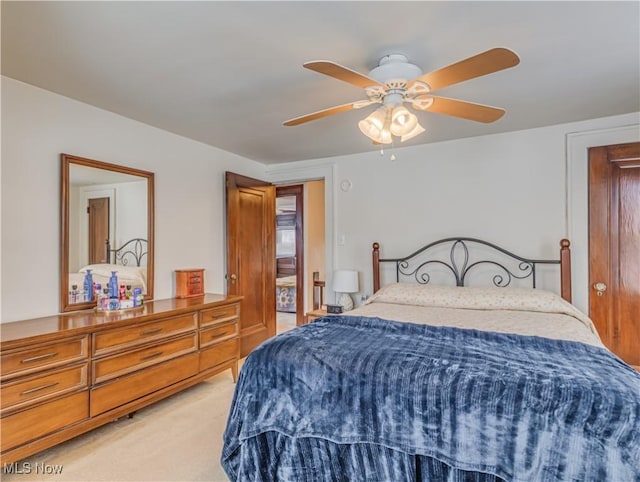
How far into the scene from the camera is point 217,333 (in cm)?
321

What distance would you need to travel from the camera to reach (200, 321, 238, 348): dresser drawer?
3.07 meters

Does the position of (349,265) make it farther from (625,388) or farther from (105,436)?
(625,388)

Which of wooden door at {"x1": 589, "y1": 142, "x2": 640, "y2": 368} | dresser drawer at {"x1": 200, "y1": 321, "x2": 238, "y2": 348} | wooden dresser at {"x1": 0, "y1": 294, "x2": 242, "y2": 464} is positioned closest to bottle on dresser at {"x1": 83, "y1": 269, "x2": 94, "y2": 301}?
wooden dresser at {"x1": 0, "y1": 294, "x2": 242, "y2": 464}

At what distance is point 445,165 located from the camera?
3.75 meters

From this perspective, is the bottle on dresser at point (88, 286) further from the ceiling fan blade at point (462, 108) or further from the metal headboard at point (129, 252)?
the ceiling fan blade at point (462, 108)

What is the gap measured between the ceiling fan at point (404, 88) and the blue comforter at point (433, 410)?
123 cm

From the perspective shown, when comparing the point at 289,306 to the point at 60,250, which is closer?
the point at 60,250

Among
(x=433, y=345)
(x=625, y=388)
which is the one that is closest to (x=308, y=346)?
(x=433, y=345)

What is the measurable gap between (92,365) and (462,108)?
2730 millimetres

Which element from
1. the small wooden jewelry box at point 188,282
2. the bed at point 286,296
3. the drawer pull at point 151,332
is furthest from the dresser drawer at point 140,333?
the bed at point 286,296

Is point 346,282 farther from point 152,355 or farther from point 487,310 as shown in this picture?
point 152,355

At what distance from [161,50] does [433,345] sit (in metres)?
2.16

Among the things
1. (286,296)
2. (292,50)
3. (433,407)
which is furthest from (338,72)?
(286,296)

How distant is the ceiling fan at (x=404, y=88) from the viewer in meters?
1.64
